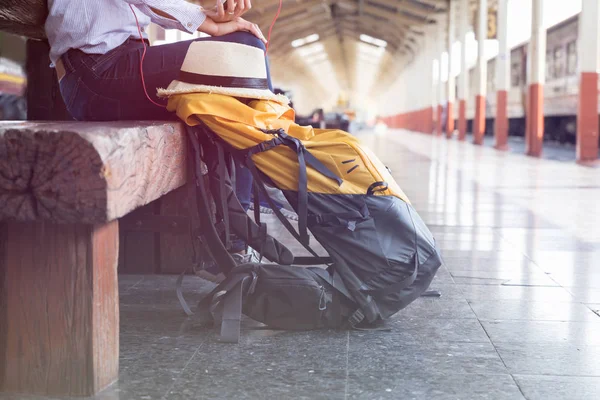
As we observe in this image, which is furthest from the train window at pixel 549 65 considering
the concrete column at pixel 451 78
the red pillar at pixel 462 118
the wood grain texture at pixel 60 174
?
the wood grain texture at pixel 60 174

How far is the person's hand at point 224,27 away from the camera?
244 cm

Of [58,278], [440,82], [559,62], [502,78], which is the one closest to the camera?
[58,278]

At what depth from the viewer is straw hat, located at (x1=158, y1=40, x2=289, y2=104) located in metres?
2.36

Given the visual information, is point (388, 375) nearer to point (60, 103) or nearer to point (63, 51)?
point (63, 51)

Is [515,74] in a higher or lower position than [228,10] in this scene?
higher

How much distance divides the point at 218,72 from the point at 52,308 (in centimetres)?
93

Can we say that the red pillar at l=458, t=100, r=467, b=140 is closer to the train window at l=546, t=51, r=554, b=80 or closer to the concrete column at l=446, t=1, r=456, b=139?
the concrete column at l=446, t=1, r=456, b=139

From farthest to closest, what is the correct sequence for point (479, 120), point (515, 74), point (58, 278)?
Result: point (479, 120) → point (515, 74) → point (58, 278)

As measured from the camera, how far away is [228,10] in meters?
2.44

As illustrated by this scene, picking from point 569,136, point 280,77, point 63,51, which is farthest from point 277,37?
point 63,51

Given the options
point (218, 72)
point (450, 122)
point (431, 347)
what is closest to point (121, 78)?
point (218, 72)

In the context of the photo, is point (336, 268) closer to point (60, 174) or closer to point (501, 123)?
point (60, 174)

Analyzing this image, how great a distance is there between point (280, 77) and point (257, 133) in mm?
42667

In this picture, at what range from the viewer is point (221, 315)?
240 cm
